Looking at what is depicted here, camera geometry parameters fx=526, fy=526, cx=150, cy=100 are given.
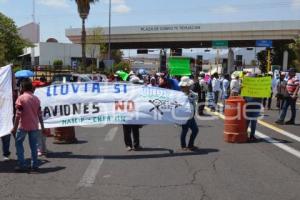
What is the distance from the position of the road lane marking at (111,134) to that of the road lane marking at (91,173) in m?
2.98

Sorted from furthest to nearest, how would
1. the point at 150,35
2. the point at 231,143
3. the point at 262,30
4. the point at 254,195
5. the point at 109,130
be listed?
the point at 150,35, the point at 262,30, the point at 109,130, the point at 231,143, the point at 254,195

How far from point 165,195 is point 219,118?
1279 centimetres

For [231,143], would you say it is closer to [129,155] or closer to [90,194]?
[129,155]

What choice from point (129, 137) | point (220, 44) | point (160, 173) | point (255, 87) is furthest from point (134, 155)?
point (220, 44)

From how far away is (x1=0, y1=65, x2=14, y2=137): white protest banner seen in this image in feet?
32.2

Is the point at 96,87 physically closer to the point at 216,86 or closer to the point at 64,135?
the point at 64,135

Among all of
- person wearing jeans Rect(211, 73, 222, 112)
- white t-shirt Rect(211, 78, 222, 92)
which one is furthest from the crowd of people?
white t-shirt Rect(211, 78, 222, 92)

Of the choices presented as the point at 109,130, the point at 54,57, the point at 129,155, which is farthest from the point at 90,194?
the point at 54,57

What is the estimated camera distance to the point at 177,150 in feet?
38.1

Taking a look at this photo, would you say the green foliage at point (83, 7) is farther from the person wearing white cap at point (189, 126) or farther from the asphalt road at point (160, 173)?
the person wearing white cap at point (189, 126)

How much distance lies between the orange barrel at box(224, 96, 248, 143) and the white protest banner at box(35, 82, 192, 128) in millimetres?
1585

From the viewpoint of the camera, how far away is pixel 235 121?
501 inches

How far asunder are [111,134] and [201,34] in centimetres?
6262

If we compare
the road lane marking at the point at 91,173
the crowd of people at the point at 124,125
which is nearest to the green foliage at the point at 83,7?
the crowd of people at the point at 124,125
